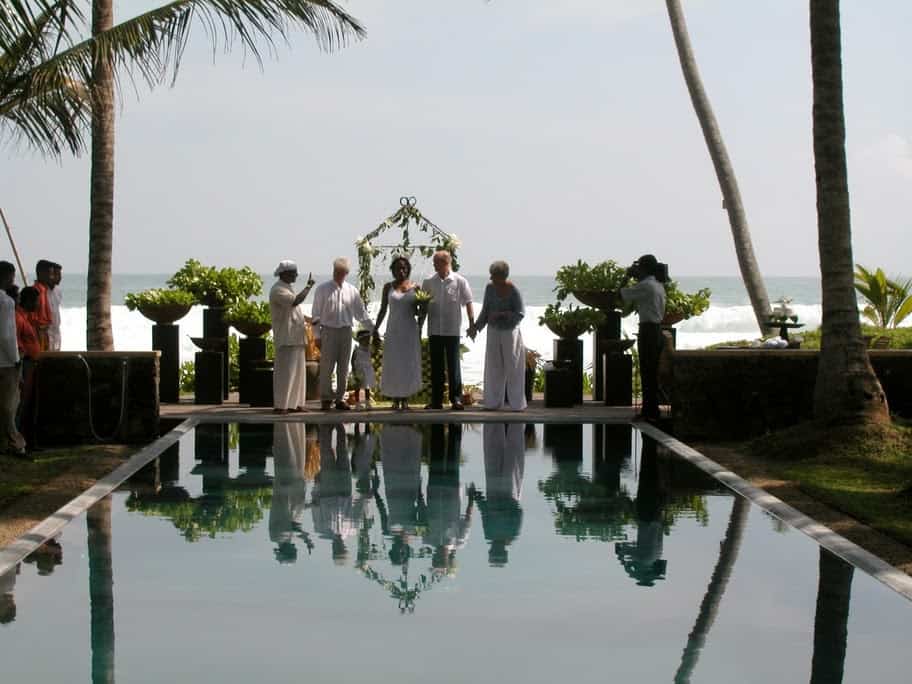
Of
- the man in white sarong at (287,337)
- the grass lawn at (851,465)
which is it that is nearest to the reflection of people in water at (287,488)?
the man in white sarong at (287,337)

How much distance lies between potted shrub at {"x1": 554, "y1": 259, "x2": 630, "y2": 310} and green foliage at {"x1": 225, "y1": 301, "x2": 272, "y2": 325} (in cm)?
404

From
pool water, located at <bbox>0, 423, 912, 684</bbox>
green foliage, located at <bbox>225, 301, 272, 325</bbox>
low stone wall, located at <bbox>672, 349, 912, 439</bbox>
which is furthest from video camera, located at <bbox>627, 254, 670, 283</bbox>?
green foliage, located at <bbox>225, 301, 272, 325</bbox>

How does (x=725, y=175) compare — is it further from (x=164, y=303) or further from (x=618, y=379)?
(x=164, y=303)

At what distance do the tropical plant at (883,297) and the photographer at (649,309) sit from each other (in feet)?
42.7

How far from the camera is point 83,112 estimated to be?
19.9m

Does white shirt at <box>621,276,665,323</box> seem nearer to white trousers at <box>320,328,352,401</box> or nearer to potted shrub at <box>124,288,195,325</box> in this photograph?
white trousers at <box>320,328,352,401</box>

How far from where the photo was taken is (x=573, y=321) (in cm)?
2120

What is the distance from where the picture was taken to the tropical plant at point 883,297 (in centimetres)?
3030

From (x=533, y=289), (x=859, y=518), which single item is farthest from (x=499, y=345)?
(x=533, y=289)

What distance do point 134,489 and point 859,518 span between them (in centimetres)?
578

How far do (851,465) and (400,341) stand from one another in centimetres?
726

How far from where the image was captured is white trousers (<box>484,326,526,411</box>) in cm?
1997

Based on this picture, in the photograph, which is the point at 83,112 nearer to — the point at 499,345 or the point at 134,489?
the point at 499,345

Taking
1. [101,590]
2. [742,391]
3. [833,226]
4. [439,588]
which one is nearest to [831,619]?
[439,588]
